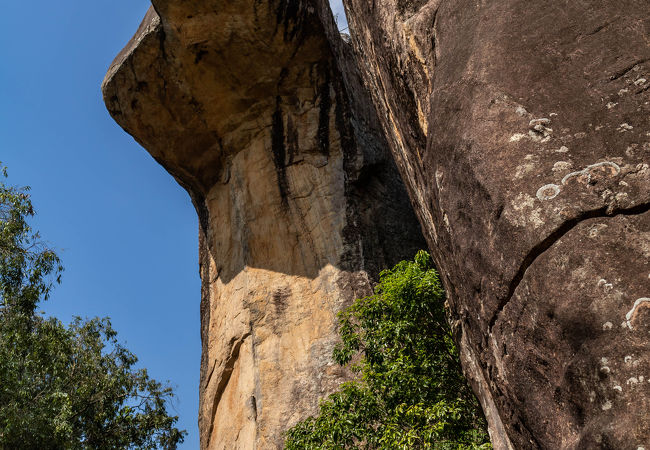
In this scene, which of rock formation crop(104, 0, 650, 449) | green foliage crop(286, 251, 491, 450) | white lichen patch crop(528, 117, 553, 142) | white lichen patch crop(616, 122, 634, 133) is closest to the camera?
rock formation crop(104, 0, 650, 449)

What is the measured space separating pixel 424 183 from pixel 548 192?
2.24 meters

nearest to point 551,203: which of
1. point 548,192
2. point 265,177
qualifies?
point 548,192

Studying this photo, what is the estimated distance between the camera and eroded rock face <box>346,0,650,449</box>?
3.46 meters

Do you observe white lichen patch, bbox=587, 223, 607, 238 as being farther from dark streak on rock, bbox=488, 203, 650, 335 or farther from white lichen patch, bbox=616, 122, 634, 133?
white lichen patch, bbox=616, 122, 634, 133

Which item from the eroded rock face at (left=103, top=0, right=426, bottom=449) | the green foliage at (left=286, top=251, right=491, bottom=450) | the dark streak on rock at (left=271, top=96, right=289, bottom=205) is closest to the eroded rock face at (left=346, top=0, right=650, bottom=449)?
the green foliage at (left=286, top=251, right=491, bottom=450)

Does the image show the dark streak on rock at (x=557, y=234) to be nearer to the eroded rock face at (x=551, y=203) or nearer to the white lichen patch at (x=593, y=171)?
the eroded rock face at (x=551, y=203)

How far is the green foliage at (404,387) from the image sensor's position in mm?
7652

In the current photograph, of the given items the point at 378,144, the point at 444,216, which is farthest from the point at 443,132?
the point at 378,144

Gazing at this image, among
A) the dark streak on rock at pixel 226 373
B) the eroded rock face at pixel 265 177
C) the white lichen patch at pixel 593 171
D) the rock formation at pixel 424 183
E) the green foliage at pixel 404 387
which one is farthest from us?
the dark streak on rock at pixel 226 373

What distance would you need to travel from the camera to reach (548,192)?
3.97 metres

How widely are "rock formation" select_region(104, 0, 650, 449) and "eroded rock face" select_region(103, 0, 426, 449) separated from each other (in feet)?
0.13

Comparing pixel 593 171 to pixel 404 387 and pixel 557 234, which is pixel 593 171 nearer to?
pixel 557 234

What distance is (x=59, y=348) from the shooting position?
54.3 feet

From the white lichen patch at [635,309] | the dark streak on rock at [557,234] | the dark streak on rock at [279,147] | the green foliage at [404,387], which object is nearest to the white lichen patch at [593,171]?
the dark streak on rock at [557,234]
